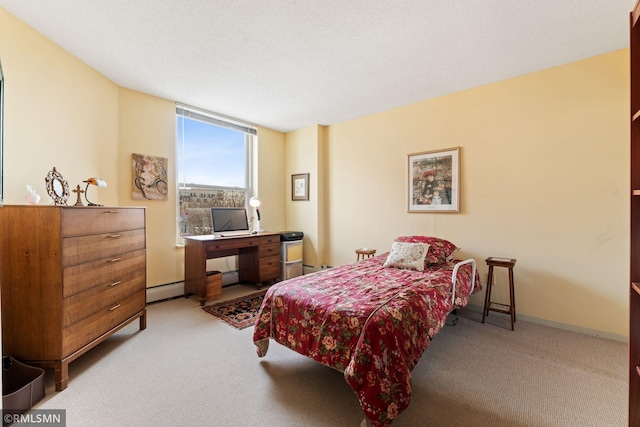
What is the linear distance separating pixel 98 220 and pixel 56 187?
0.58m

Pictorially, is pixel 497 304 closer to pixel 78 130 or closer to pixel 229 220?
pixel 229 220

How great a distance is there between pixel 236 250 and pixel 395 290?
9.15ft

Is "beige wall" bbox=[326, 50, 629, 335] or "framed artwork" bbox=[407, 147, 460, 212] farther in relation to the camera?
"framed artwork" bbox=[407, 147, 460, 212]

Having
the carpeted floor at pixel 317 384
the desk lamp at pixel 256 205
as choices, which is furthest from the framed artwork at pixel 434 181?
the desk lamp at pixel 256 205

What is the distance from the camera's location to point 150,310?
3160 mm

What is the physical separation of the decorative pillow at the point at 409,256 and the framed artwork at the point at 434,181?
2.29ft

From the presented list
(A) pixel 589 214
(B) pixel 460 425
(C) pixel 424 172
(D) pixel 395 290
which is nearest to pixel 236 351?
(D) pixel 395 290

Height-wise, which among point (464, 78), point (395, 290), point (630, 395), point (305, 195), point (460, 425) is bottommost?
point (460, 425)

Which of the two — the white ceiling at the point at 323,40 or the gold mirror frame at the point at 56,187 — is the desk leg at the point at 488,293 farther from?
the gold mirror frame at the point at 56,187

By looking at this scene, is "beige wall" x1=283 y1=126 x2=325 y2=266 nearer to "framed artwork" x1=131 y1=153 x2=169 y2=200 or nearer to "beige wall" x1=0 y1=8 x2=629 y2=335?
"beige wall" x1=0 y1=8 x2=629 y2=335

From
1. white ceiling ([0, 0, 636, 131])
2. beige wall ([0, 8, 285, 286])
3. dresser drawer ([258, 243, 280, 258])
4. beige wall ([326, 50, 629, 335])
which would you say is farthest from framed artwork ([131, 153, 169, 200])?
beige wall ([326, 50, 629, 335])

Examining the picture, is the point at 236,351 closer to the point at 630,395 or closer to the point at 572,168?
the point at 630,395

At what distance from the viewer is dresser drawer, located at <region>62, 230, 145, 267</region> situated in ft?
6.00

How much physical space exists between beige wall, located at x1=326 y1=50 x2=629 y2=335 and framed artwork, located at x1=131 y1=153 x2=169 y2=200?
3.17 metres
